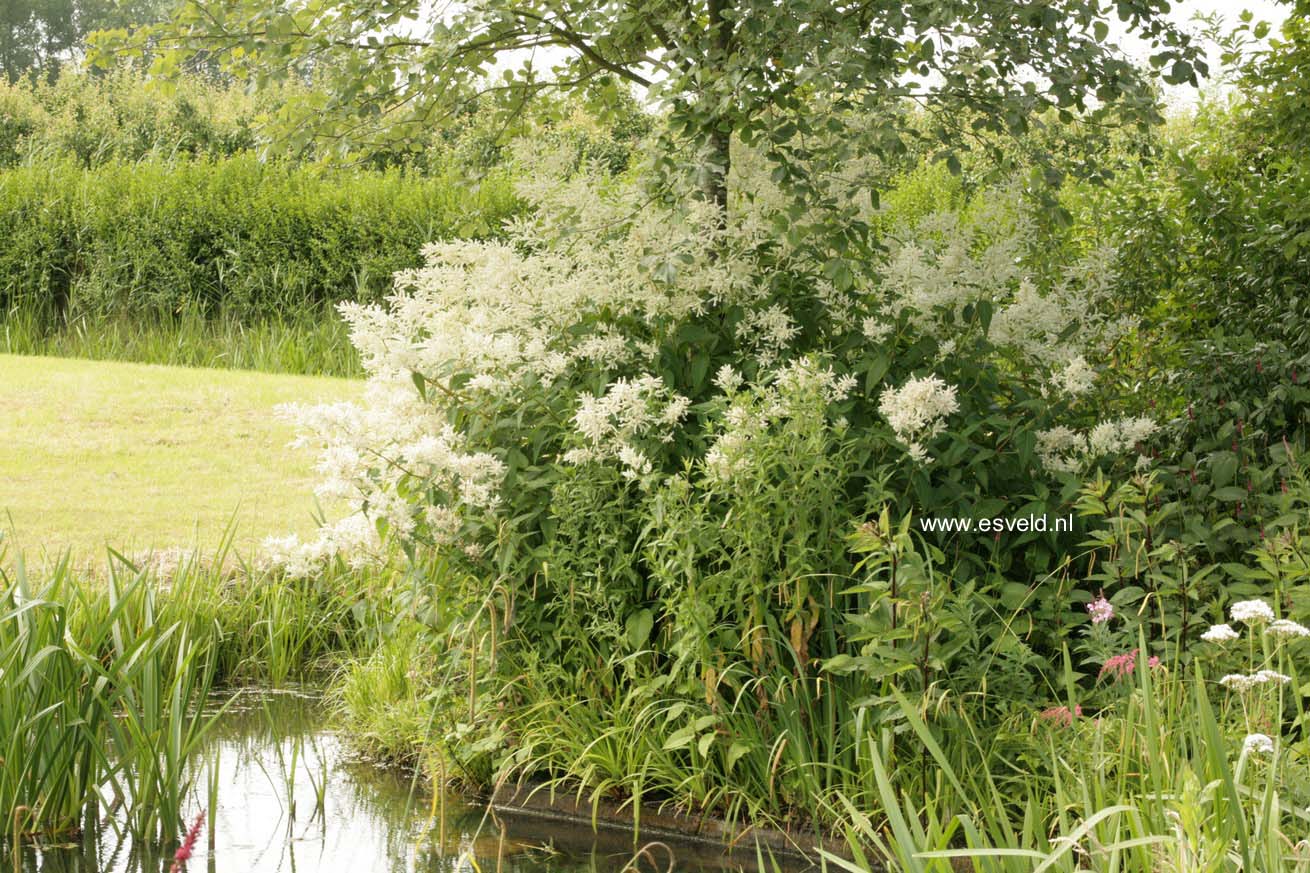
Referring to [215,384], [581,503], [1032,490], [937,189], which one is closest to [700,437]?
[581,503]

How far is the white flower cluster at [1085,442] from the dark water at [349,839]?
1516 millimetres

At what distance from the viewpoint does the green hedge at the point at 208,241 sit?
10.7 metres

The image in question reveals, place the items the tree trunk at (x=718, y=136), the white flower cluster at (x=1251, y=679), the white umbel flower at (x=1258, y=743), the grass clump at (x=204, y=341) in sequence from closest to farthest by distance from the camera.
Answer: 1. the white umbel flower at (x=1258, y=743)
2. the white flower cluster at (x=1251, y=679)
3. the tree trunk at (x=718, y=136)
4. the grass clump at (x=204, y=341)

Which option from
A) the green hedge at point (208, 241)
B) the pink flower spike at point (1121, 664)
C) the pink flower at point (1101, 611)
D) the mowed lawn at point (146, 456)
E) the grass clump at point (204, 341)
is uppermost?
the green hedge at point (208, 241)

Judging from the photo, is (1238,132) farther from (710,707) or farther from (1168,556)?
(710,707)

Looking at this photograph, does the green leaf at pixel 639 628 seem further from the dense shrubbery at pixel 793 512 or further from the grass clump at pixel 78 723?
the grass clump at pixel 78 723

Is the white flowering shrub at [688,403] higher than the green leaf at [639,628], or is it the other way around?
the white flowering shrub at [688,403]

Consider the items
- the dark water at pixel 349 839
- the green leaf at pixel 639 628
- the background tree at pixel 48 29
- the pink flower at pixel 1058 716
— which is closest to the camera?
the pink flower at pixel 1058 716

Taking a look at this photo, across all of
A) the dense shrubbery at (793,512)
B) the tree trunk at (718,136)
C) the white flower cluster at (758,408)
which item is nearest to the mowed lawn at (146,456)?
the dense shrubbery at (793,512)

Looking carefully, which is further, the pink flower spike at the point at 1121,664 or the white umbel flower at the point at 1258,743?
the pink flower spike at the point at 1121,664

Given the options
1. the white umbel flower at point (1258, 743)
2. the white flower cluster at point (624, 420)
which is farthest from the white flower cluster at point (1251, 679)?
the white flower cluster at point (624, 420)

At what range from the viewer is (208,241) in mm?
11047

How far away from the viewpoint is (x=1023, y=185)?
434 cm

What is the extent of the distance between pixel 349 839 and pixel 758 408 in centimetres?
166
